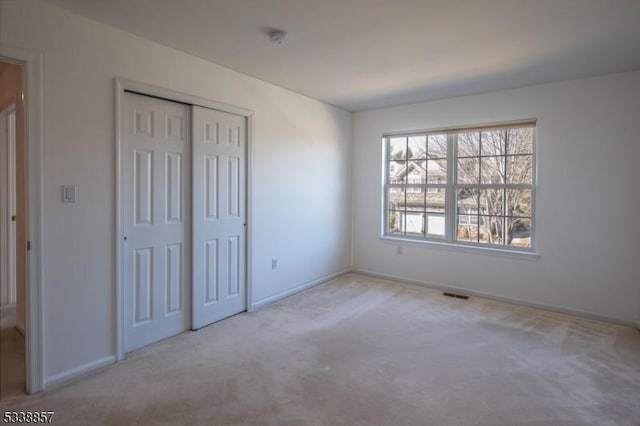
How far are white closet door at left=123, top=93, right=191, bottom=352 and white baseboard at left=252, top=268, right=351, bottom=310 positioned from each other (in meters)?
0.84

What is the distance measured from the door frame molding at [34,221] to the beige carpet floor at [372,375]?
0.74 feet

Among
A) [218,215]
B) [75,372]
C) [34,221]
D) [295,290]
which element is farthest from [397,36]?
[75,372]

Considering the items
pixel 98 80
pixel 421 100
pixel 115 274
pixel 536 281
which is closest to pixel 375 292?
pixel 536 281

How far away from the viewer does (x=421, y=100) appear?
4.62 meters

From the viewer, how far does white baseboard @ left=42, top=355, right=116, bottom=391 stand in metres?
2.31

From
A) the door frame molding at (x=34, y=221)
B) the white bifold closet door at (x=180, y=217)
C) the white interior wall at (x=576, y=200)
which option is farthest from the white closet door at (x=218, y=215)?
the white interior wall at (x=576, y=200)

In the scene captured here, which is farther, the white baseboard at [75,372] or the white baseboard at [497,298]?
the white baseboard at [497,298]

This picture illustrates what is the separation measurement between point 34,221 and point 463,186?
170 inches

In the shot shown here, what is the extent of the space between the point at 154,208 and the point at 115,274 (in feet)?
1.98

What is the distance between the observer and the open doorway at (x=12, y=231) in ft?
8.09

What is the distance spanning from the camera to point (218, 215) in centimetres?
347

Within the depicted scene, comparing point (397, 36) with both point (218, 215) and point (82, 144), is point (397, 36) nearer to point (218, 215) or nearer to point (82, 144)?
point (218, 215)

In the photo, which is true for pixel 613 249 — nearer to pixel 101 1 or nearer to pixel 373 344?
pixel 373 344

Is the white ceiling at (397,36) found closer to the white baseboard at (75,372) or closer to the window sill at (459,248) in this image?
the window sill at (459,248)
